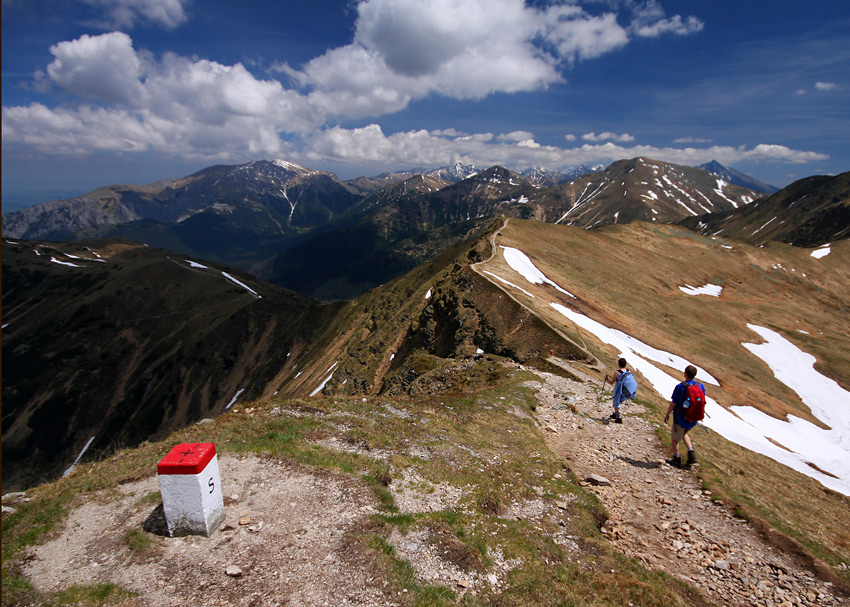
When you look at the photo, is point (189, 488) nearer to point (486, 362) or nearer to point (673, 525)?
point (673, 525)

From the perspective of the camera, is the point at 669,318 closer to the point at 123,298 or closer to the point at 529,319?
the point at 529,319

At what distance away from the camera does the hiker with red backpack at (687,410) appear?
16750mm

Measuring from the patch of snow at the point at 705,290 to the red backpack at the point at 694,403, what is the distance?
238 ft

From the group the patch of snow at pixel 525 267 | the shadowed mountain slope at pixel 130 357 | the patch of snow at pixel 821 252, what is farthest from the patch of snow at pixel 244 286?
the patch of snow at pixel 821 252

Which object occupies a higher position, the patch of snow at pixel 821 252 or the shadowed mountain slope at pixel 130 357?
the patch of snow at pixel 821 252

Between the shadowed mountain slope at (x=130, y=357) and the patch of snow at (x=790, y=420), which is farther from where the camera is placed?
the shadowed mountain slope at (x=130, y=357)

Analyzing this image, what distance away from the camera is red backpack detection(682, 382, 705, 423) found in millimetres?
16672

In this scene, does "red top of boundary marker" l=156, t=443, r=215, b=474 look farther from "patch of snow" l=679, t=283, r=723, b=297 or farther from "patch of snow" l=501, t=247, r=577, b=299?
"patch of snow" l=679, t=283, r=723, b=297

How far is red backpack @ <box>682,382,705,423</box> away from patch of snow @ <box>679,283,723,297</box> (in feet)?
238

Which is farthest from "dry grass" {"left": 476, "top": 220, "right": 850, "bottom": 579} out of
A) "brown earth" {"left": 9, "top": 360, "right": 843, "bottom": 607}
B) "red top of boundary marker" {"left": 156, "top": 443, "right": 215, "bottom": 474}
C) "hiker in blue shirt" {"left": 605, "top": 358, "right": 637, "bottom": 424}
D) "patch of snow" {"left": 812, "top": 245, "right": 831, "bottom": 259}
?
"red top of boundary marker" {"left": 156, "top": 443, "right": 215, "bottom": 474}

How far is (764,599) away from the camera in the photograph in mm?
11641

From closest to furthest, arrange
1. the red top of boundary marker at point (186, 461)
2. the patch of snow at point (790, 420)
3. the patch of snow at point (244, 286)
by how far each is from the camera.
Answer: the red top of boundary marker at point (186, 461)
the patch of snow at point (790, 420)
the patch of snow at point (244, 286)

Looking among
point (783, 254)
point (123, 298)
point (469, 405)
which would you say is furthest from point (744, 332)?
point (123, 298)

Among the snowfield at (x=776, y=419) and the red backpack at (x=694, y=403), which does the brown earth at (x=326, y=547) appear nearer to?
the red backpack at (x=694, y=403)
